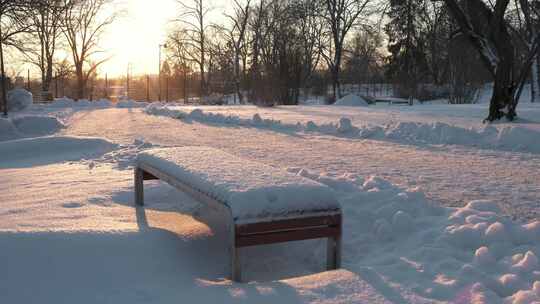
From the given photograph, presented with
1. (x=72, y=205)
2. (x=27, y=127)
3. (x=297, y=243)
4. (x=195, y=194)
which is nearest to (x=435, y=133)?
(x=297, y=243)

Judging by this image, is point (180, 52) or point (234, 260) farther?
point (180, 52)

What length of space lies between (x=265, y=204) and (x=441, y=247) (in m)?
1.27

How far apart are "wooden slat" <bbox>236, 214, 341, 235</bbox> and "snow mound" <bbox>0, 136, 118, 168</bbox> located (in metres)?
5.37

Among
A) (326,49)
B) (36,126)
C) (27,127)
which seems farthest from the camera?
(326,49)

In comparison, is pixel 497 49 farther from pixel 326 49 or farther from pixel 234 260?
pixel 326 49

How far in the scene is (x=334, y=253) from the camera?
3.13m

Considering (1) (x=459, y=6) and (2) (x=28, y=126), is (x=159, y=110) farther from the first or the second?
(1) (x=459, y=6)

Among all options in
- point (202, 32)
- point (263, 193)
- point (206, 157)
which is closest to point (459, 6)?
point (206, 157)

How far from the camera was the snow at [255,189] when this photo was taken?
282 centimetres

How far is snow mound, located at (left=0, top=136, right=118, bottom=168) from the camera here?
24.7ft

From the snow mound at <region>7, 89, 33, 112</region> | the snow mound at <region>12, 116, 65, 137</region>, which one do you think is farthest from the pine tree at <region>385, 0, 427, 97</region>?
the snow mound at <region>12, 116, 65, 137</region>

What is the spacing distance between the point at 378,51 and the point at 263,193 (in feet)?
168

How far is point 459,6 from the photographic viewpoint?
11.2m

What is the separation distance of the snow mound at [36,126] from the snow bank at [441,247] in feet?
33.2
